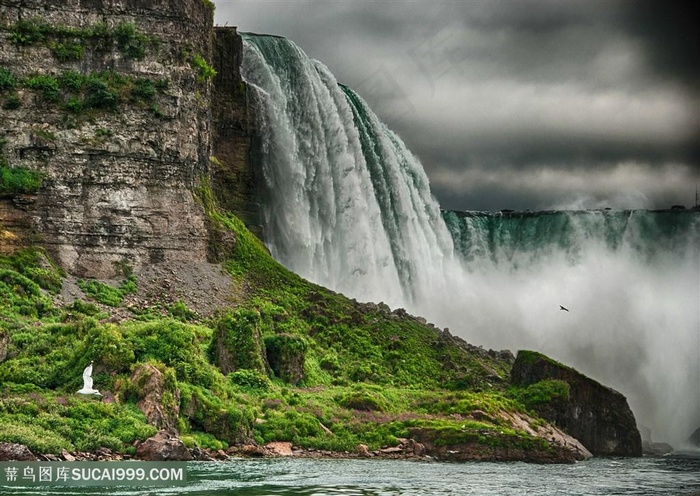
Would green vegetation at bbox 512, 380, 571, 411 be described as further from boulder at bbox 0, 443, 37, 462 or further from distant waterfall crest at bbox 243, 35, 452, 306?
boulder at bbox 0, 443, 37, 462

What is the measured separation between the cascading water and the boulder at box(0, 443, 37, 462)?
138ft

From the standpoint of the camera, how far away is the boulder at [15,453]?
4450 cm

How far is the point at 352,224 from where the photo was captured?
8906 centimetres

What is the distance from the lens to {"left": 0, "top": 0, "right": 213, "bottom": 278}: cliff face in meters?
73.3

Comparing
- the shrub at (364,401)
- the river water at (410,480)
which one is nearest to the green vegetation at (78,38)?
the shrub at (364,401)

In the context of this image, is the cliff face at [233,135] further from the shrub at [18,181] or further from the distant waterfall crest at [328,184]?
the shrub at [18,181]

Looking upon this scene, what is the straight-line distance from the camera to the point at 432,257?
96.8m

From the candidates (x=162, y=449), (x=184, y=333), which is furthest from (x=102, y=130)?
(x=162, y=449)

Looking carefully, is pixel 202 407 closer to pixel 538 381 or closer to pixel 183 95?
pixel 538 381

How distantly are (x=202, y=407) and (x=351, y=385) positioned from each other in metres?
16.0

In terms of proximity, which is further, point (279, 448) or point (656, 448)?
point (656, 448)

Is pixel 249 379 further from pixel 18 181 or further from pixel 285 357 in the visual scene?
pixel 18 181

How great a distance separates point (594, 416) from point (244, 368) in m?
19.4

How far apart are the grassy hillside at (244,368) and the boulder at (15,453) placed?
1.56 ft
